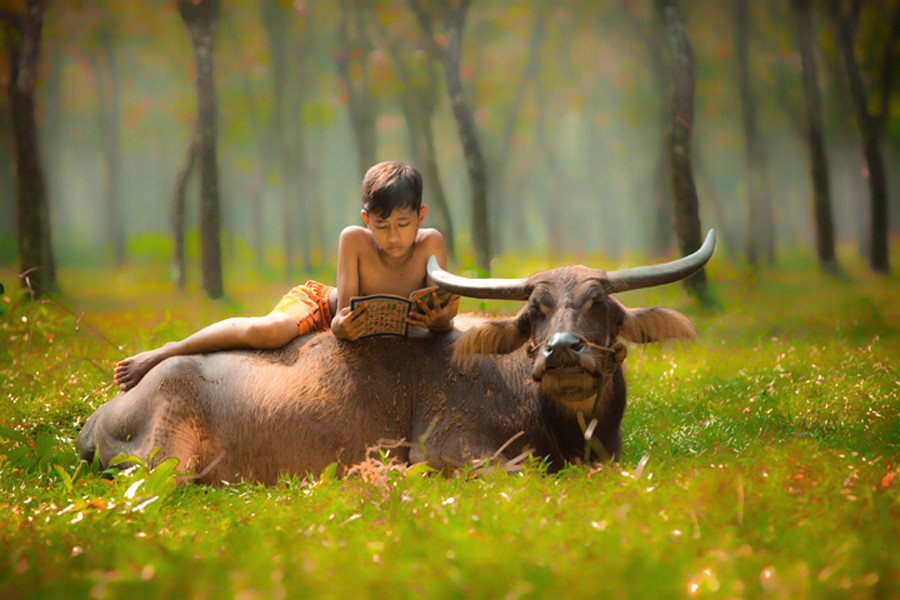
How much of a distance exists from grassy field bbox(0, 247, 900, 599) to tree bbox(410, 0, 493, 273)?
6727mm

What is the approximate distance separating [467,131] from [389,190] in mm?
7668

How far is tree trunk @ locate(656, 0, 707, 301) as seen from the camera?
28.1 ft

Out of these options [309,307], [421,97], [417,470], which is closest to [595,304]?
[417,470]

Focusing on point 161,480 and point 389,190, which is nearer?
point 161,480

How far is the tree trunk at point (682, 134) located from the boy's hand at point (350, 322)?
19.4ft

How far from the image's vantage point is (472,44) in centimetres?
2141

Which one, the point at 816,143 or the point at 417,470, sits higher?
the point at 816,143

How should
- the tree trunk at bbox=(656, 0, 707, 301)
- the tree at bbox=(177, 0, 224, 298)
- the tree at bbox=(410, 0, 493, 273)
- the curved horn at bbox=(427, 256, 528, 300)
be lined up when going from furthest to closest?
the tree at bbox=(410, 0, 493, 273), the tree at bbox=(177, 0, 224, 298), the tree trunk at bbox=(656, 0, 707, 301), the curved horn at bbox=(427, 256, 528, 300)

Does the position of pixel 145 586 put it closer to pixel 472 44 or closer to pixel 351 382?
pixel 351 382

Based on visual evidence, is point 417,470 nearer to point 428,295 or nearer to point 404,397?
point 404,397

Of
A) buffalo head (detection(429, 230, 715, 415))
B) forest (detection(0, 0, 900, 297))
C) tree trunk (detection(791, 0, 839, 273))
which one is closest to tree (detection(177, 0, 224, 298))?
forest (detection(0, 0, 900, 297))

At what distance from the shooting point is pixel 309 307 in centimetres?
437

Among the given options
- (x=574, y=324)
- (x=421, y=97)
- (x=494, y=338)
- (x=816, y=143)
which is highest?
(x=421, y=97)

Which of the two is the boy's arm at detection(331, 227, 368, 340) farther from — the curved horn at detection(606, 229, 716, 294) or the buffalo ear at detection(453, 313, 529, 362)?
the curved horn at detection(606, 229, 716, 294)
